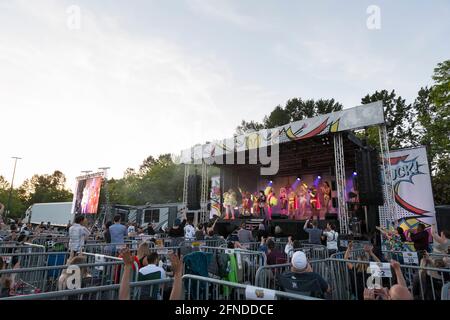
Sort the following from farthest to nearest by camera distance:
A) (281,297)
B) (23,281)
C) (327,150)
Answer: (327,150), (23,281), (281,297)

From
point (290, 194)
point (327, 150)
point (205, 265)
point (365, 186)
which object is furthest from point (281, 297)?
point (290, 194)

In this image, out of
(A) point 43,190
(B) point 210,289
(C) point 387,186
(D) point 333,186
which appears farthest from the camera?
(A) point 43,190

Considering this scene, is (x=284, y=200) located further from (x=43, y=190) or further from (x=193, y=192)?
(x=43, y=190)

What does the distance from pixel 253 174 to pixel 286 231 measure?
9057mm

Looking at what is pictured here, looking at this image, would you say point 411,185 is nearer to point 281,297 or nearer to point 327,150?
point 327,150

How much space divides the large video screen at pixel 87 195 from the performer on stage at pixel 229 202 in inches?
525

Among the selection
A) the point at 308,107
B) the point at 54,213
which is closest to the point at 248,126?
the point at 308,107

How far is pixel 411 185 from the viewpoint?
1388cm

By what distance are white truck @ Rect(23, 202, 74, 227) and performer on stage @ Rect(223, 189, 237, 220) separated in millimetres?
19137

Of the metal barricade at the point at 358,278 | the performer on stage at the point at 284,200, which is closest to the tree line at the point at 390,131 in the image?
the performer on stage at the point at 284,200

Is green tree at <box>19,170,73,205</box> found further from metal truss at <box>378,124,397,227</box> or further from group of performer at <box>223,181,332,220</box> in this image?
metal truss at <box>378,124,397,227</box>

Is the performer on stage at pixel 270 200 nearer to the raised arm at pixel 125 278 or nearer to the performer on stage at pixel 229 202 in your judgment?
the performer on stage at pixel 229 202

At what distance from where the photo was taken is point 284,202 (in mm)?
23078

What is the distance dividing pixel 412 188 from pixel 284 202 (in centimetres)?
1038
